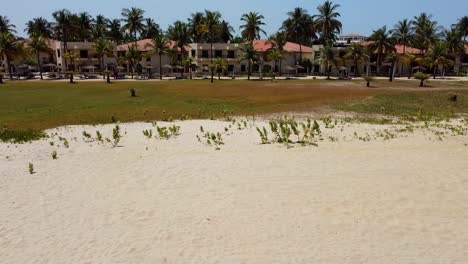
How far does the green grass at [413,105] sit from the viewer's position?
28.8 metres

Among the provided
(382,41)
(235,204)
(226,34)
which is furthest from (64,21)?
(235,204)

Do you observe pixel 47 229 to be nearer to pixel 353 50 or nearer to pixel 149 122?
pixel 149 122

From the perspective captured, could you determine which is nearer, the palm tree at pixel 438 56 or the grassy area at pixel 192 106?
the grassy area at pixel 192 106

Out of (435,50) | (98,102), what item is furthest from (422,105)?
(435,50)

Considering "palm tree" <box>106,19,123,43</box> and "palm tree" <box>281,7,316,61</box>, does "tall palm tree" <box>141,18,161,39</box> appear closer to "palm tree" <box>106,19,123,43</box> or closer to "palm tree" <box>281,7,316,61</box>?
"palm tree" <box>106,19,123,43</box>

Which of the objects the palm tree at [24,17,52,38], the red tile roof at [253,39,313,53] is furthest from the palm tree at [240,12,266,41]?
the palm tree at [24,17,52,38]

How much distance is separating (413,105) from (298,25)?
6161cm

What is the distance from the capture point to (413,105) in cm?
3319

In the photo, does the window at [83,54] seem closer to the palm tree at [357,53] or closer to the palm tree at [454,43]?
the palm tree at [357,53]

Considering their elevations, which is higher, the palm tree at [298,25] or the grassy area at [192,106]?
the palm tree at [298,25]

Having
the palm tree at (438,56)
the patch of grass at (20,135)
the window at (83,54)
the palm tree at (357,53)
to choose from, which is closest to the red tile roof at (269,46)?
the palm tree at (357,53)

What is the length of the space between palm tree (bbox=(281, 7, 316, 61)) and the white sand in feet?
248

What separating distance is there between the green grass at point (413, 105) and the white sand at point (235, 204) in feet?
35.9

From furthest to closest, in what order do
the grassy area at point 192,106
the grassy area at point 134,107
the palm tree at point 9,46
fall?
the palm tree at point 9,46 < the grassy area at point 192,106 < the grassy area at point 134,107
